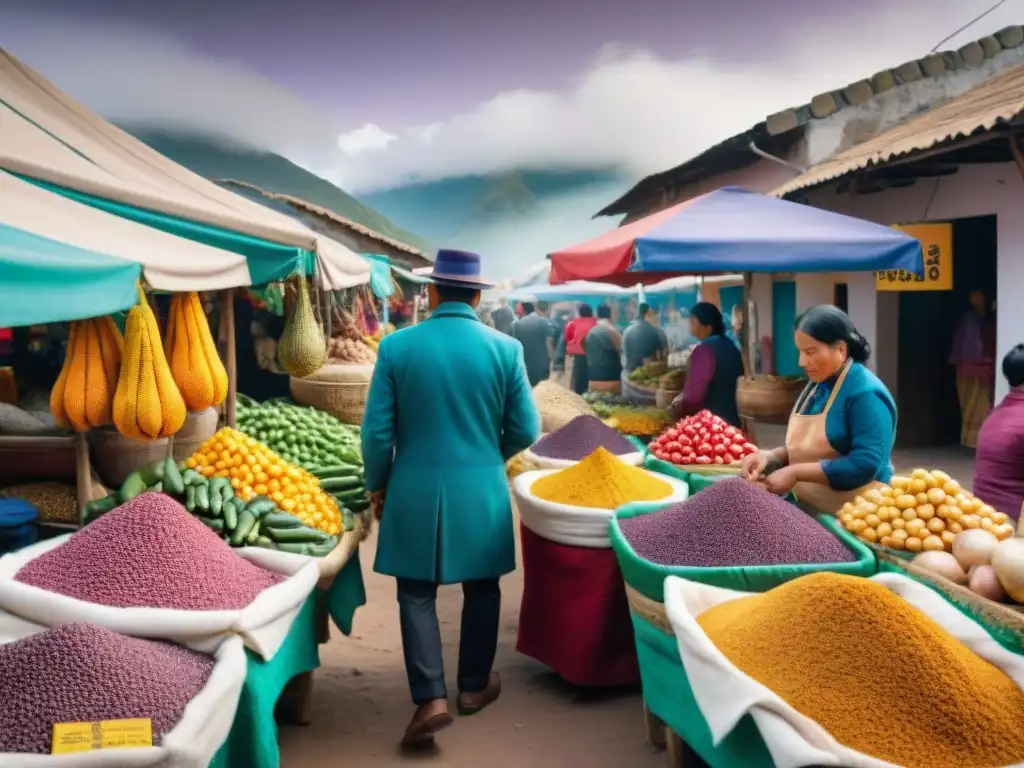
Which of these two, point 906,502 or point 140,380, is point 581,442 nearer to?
point 906,502

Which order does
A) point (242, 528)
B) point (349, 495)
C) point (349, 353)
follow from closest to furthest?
point (242, 528) → point (349, 495) → point (349, 353)

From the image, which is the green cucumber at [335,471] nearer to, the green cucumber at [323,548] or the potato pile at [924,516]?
the green cucumber at [323,548]

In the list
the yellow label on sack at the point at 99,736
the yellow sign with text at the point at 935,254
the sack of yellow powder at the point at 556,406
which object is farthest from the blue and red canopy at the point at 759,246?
the yellow label on sack at the point at 99,736

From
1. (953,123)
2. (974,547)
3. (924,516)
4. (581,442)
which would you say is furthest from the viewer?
(953,123)

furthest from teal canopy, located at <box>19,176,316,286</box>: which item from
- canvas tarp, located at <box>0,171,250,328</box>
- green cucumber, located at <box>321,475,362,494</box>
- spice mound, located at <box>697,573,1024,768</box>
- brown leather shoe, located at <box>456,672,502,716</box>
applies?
spice mound, located at <box>697,573,1024,768</box>

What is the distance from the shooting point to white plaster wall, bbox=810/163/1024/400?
587 cm

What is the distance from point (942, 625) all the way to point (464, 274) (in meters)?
1.78

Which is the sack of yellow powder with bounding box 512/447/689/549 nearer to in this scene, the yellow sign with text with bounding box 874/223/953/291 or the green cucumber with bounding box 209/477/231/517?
the green cucumber with bounding box 209/477/231/517

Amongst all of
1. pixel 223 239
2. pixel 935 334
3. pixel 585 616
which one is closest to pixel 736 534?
pixel 585 616

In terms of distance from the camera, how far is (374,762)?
2.61 meters

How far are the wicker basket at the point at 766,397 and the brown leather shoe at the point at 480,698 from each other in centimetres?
236

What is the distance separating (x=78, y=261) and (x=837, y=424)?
231 centimetres

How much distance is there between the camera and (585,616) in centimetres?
289

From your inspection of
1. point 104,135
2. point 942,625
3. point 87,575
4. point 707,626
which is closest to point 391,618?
point 87,575
